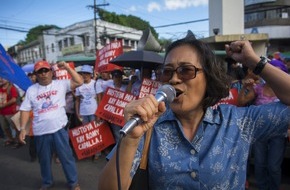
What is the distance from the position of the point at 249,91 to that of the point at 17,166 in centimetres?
489

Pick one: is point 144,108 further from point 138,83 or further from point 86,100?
point 86,100

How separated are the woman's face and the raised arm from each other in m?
0.28

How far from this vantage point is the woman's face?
167 centimetres

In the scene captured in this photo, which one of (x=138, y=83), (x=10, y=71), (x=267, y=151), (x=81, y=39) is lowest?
(x=267, y=151)

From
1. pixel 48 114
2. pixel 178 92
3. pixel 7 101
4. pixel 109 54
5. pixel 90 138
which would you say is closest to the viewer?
pixel 178 92

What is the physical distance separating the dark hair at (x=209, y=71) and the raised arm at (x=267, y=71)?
138mm

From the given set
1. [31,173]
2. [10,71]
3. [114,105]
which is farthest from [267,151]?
[10,71]

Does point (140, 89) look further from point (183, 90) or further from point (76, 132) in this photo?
point (183, 90)

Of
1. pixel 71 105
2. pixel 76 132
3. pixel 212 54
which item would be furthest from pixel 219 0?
pixel 212 54

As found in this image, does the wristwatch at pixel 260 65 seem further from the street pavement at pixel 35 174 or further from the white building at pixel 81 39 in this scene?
the white building at pixel 81 39

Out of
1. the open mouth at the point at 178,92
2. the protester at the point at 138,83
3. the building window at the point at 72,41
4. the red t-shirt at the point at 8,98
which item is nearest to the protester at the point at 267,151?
the protester at the point at 138,83

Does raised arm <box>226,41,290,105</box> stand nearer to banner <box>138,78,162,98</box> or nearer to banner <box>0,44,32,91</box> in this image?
banner <box>138,78,162,98</box>

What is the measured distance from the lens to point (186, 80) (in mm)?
1671

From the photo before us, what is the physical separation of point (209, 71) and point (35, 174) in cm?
493
